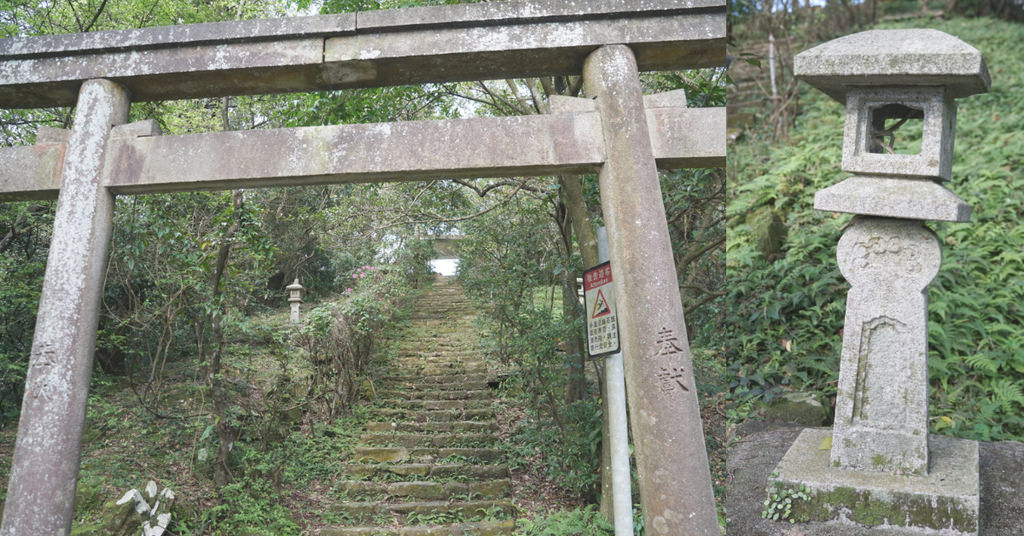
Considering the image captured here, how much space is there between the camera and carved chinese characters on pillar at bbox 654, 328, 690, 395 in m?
3.23

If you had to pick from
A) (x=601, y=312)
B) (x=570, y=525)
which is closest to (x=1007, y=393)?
(x=570, y=525)

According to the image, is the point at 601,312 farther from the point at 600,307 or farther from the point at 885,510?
the point at 885,510

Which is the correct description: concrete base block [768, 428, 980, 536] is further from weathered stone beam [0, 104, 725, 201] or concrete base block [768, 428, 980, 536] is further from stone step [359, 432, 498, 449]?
stone step [359, 432, 498, 449]

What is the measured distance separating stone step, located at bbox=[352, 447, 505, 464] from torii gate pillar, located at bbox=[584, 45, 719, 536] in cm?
527

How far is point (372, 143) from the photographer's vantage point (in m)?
3.63

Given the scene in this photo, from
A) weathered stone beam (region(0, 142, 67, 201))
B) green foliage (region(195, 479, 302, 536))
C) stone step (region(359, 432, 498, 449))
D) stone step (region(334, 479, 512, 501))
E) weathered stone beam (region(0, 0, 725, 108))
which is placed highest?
weathered stone beam (region(0, 0, 725, 108))

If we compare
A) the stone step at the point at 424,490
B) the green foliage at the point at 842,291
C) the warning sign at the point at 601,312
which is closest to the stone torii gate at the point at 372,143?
Result: the warning sign at the point at 601,312

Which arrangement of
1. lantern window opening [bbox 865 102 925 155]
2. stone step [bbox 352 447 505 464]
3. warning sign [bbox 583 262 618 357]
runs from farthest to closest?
stone step [bbox 352 447 505 464], lantern window opening [bbox 865 102 925 155], warning sign [bbox 583 262 618 357]

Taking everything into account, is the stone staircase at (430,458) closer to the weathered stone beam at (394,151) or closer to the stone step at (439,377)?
the stone step at (439,377)

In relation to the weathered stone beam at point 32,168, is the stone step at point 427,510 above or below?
below

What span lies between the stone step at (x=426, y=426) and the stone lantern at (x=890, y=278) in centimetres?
519

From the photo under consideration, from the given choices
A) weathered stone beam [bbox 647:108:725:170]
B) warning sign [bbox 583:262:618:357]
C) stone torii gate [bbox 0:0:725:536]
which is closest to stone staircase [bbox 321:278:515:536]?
warning sign [bbox 583:262:618:357]

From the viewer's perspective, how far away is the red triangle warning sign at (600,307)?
4059 mm

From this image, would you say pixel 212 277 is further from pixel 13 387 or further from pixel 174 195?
pixel 13 387
